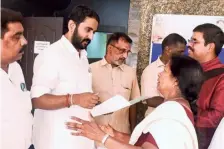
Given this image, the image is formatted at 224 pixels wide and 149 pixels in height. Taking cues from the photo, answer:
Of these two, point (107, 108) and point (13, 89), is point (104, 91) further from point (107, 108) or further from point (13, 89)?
point (13, 89)

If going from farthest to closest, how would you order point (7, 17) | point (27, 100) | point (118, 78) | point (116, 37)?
point (118, 78), point (116, 37), point (27, 100), point (7, 17)

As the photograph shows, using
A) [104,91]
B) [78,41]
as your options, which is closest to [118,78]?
[104,91]

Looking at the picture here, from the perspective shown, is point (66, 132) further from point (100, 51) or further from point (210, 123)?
point (210, 123)

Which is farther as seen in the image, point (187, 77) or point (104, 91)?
point (104, 91)

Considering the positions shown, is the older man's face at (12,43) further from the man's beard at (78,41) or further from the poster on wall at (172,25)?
the poster on wall at (172,25)

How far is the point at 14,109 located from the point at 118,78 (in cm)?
57

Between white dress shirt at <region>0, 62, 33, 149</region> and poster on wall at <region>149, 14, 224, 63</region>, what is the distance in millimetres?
679

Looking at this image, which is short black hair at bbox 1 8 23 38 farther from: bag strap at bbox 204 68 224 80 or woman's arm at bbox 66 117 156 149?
bag strap at bbox 204 68 224 80

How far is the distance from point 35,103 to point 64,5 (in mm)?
452

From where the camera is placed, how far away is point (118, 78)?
5.26 ft

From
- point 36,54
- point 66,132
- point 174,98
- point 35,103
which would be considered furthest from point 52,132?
point 174,98

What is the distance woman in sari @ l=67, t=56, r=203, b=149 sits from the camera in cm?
98

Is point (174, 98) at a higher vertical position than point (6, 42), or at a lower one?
lower

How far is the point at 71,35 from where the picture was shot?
1.39 metres
